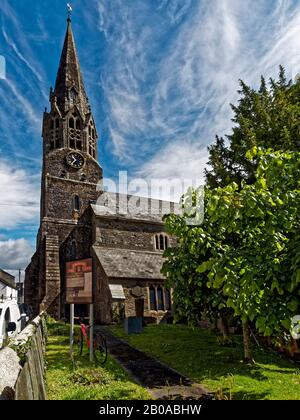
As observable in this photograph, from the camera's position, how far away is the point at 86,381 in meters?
8.03

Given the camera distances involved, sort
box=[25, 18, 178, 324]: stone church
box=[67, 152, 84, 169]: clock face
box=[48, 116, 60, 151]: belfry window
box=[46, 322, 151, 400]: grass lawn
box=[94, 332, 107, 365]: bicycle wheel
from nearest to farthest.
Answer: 1. box=[46, 322, 151, 400]: grass lawn
2. box=[94, 332, 107, 365]: bicycle wheel
3. box=[25, 18, 178, 324]: stone church
4. box=[67, 152, 84, 169]: clock face
5. box=[48, 116, 60, 151]: belfry window

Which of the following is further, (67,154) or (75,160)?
(75,160)

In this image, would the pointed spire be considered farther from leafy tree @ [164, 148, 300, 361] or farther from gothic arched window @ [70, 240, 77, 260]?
leafy tree @ [164, 148, 300, 361]

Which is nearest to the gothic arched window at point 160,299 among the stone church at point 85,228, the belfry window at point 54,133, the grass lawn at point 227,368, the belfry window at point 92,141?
the stone church at point 85,228

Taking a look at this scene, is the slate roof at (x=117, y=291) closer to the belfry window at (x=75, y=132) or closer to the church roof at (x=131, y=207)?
the church roof at (x=131, y=207)

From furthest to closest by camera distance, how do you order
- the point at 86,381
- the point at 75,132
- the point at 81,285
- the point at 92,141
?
the point at 92,141 < the point at 75,132 < the point at 81,285 < the point at 86,381

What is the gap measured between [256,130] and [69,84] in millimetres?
30537

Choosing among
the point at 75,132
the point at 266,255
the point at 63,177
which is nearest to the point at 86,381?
the point at 266,255

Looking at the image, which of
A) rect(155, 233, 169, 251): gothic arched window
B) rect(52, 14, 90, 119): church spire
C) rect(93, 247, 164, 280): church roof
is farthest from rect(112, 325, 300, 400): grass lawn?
rect(52, 14, 90, 119): church spire

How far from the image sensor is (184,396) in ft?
23.1

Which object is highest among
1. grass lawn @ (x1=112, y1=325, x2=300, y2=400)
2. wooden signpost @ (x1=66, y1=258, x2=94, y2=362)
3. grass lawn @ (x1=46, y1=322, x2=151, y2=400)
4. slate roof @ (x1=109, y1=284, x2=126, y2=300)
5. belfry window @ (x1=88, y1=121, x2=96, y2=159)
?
belfry window @ (x1=88, y1=121, x2=96, y2=159)

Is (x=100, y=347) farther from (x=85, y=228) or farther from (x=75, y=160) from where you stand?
(x=75, y=160)

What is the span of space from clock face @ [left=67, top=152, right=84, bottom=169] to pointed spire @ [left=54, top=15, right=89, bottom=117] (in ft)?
19.5

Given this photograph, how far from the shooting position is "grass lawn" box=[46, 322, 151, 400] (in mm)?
6891
